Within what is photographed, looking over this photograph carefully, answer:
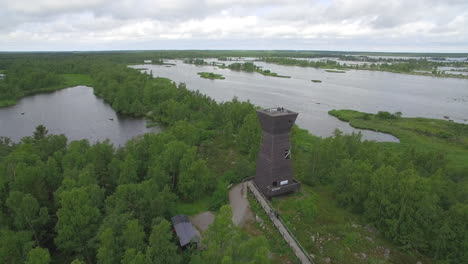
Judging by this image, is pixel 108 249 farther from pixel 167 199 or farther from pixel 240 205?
pixel 240 205

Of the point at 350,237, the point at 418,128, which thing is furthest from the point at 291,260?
the point at 418,128

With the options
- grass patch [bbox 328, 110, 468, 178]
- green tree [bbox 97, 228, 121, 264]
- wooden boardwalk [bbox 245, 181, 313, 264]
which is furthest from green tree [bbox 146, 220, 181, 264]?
grass patch [bbox 328, 110, 468, 178]

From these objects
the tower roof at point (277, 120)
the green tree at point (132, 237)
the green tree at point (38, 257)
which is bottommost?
the green tree at point (38, 257)

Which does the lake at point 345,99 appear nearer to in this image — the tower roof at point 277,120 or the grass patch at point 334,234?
the grass patch at point 334,234

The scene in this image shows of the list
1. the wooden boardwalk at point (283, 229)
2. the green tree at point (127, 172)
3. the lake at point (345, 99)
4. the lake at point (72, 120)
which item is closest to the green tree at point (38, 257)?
the green tree at point (127, 172)

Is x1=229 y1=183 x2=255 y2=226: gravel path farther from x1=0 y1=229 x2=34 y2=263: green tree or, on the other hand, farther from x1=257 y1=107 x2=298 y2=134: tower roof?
x1=0 y1=229 x2=34 y2=263: green tree

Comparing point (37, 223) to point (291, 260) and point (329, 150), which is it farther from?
point (329, 150)

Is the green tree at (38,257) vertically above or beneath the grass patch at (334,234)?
above
